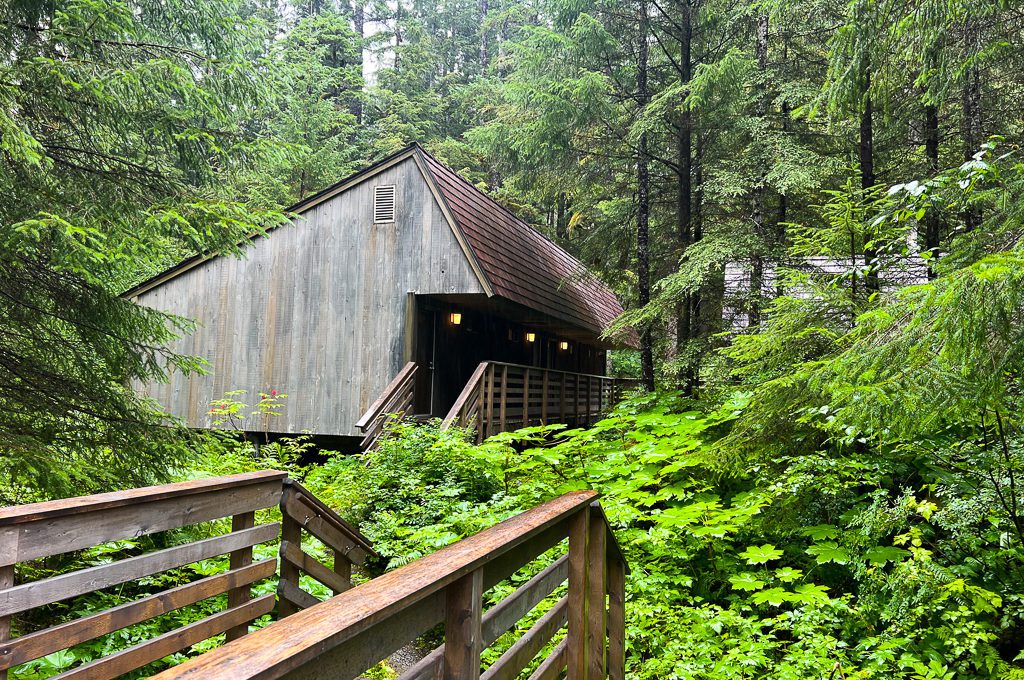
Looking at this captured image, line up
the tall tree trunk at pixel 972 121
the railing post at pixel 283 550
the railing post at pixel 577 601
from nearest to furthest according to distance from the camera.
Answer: the railing post at pixel 577 601, the railing post at pixel 283 550, the tall tree trunk at pixel 972 121

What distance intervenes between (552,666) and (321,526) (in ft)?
6.13

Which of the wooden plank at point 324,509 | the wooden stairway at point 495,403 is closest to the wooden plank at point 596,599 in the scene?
the wooden plank at point 324,509

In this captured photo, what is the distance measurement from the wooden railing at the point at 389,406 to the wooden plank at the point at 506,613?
6.57m

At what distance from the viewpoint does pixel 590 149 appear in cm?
1227

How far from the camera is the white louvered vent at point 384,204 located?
37.9 ft

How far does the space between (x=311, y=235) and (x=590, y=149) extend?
18.7ft

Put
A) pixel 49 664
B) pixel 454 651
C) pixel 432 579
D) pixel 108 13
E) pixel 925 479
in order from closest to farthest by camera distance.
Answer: pixel 432 579, pixel 454 651, pixel 49 664, pixel 925 479, pixel 108 13


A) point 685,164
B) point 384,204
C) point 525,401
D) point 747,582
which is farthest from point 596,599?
point 685,164

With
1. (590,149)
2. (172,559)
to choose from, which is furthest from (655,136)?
(172,559)

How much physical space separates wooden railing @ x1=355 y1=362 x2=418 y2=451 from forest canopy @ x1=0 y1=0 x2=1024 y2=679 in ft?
1.80

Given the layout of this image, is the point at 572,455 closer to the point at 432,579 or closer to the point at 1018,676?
the point at 1018,676

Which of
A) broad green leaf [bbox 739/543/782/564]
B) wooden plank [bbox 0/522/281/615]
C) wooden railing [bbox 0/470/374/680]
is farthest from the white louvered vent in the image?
broad green leaf [bbox 739/543/782/564]

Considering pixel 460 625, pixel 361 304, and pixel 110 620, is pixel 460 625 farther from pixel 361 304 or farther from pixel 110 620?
pixel 361 304

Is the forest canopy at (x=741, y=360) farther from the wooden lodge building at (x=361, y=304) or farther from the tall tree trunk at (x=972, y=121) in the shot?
the wooden lodge building at (x=361, y=304)
